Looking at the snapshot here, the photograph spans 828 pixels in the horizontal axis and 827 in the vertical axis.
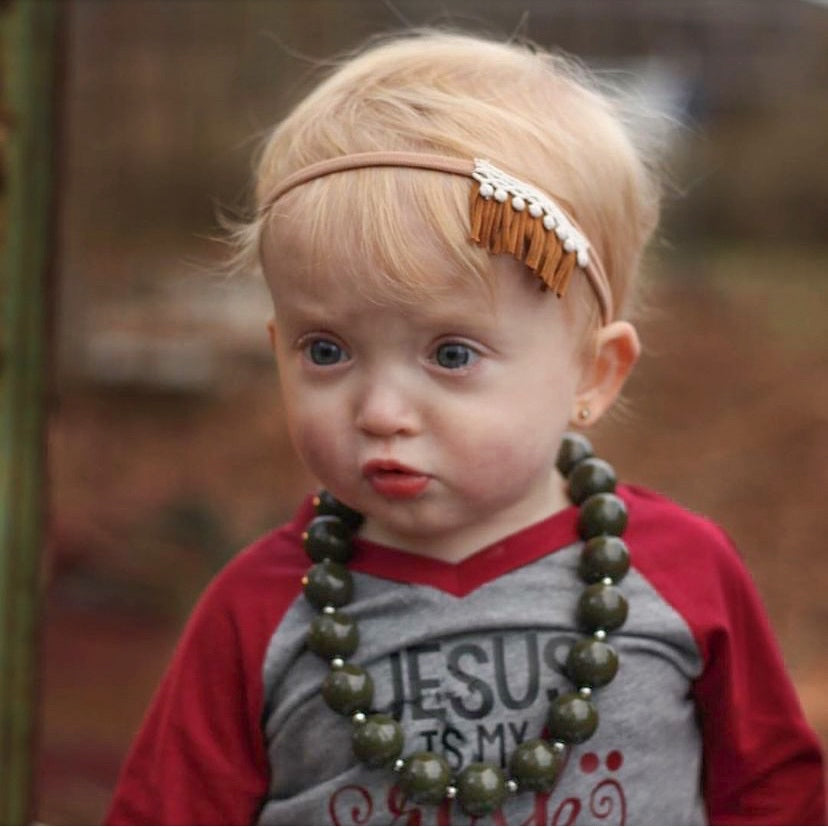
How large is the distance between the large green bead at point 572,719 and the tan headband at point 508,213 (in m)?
0.46

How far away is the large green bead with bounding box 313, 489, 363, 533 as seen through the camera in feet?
5.60

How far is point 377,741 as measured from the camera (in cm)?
154

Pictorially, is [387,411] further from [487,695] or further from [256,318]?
[256,318]

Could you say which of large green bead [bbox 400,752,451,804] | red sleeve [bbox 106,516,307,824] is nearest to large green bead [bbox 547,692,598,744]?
large green bead [bbox 400,752,451,804]

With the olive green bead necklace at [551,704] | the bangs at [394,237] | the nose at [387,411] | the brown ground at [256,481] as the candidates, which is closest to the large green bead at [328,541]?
the olive green bead necklace at [551,704]

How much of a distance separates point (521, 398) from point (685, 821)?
1.90 ft

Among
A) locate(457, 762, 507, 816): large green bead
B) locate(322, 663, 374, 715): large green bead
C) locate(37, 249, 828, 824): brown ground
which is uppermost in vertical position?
locate(37, 249, 828, 824): brown ground

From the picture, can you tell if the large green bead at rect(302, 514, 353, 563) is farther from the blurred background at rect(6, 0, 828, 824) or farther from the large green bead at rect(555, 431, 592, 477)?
the blurred background at rect(6, 0, 828, 824)

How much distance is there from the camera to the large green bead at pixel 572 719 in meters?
1.55

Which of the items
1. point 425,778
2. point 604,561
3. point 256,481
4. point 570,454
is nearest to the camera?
point 425,778

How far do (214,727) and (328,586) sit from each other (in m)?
0.22

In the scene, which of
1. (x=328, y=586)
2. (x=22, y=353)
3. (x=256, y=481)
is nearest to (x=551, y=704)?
(x=328, y=586)

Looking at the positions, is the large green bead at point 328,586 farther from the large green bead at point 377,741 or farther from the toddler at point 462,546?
the large green bead at point 377,741

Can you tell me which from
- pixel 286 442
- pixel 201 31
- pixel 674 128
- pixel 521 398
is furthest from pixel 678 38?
pixel 521 398
